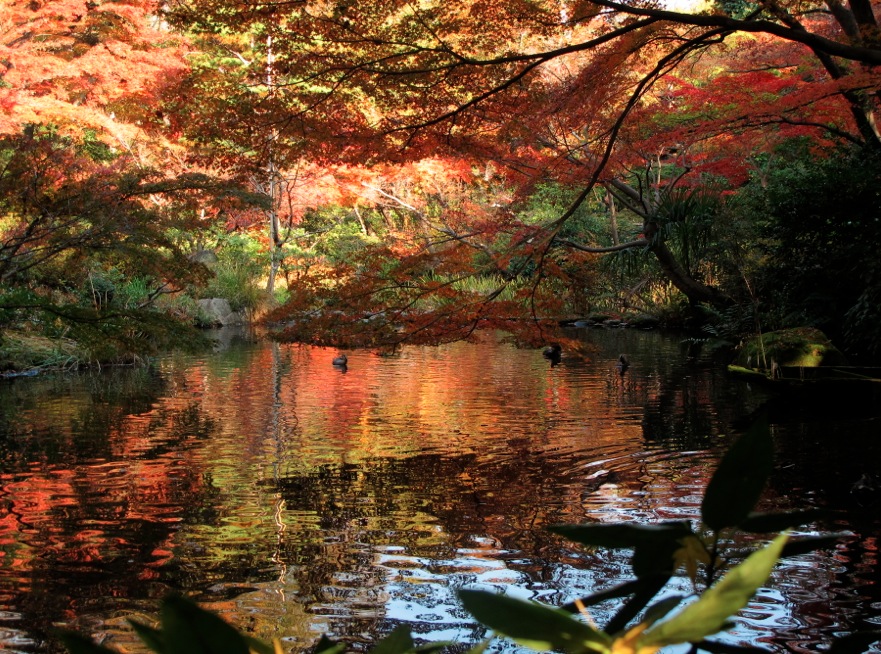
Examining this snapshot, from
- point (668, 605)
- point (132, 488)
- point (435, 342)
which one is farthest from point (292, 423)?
point (668, 605)

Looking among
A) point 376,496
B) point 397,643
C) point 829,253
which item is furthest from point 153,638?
point 829,253

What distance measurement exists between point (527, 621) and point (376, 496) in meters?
4.83

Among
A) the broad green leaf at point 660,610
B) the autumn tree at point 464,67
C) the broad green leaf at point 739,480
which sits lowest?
the broad green leaf at point 660,610

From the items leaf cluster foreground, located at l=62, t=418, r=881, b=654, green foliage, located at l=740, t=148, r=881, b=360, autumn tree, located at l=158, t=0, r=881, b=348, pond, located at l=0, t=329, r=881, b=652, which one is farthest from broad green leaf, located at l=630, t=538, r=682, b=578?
green foliage, located at l=740, t=148, r=881, b=360

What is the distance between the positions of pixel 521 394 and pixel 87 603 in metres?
5.95

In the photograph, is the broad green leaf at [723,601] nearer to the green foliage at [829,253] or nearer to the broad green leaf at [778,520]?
the broad green leaf at [778,520]

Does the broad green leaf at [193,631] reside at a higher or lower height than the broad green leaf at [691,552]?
lower

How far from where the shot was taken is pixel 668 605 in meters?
0.48

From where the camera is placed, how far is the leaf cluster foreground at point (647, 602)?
1.41ft

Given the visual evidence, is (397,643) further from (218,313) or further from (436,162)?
(218,313)

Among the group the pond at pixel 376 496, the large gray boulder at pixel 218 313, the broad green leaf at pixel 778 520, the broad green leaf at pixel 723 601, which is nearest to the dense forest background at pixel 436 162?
the large gray boulder at pixel 218 313

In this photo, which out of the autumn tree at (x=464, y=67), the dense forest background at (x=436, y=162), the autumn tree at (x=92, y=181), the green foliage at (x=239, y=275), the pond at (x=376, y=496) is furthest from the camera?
the green foliage at (x=239, y=275)

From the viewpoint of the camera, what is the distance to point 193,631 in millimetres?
448

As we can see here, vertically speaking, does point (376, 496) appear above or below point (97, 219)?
below
